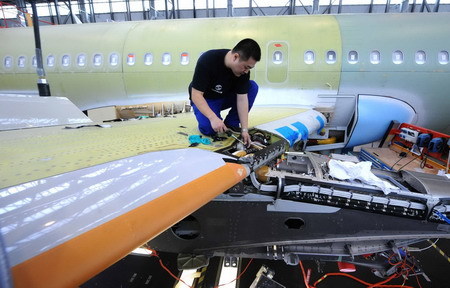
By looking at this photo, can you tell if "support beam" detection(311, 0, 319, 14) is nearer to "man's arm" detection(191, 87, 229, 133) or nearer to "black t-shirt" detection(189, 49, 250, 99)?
"black t-shirt" detection(189, 49, 250, 99)

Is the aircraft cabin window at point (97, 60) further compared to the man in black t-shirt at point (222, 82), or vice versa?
the aircraft cabin window at point (97, 60)

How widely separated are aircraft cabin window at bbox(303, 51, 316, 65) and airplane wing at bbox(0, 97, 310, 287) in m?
3.39

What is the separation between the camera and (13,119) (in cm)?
238

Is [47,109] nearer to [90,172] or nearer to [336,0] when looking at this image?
[90,172]

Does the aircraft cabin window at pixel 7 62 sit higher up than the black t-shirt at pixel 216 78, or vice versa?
the aircraft cabin window at pixel 7 62

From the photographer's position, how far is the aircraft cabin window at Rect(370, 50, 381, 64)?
3775 millimetres

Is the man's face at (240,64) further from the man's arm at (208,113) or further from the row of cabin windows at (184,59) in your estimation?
the row of cabin windows at (184,59)

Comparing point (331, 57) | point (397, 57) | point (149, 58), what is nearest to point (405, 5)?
point (397, 57)

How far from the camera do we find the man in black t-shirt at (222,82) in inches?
60.1

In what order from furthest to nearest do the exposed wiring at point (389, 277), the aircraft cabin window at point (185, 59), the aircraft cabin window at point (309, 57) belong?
the aircraft cabin window at point (185, 59), the aircraft cabin window at point (309, 57), the exposed wiring at point (389, 277)

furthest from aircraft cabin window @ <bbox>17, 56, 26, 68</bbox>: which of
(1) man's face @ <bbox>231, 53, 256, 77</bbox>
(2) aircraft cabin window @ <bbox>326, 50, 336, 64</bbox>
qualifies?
(2) aircraft cabin window @ <bbox>326, 50, 336, 64</bbox>

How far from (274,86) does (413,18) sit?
8.47ft

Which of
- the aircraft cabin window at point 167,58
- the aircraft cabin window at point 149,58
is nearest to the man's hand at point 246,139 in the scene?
the aircraft cabin window at point 167,58

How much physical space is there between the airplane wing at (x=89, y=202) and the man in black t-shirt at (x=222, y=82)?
59 cm
